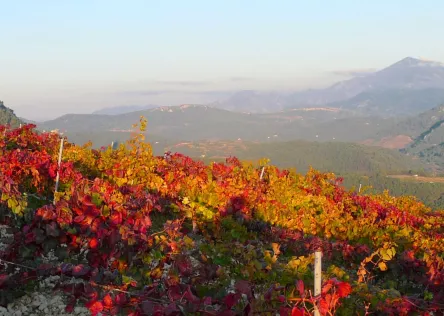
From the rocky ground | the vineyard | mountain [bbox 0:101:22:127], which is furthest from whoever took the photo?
mountain [bbox 0:101:22:127]

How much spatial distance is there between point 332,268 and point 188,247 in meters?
2.41

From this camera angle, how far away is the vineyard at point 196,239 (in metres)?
3.73

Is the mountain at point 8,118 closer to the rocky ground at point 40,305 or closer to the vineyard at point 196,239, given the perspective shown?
the vineyard at point 196,239

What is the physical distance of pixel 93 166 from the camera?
1310cm

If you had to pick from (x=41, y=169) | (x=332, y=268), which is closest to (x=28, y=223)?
(x=332, y=268)

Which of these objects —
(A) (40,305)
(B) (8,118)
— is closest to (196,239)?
(A) (40,305)

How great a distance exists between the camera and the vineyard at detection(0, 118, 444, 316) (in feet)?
12.2

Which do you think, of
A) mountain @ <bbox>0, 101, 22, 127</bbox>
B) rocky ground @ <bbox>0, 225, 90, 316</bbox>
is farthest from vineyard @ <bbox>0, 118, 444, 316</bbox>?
mountain @ <bbox>0, 101, 22, 127</bbox>

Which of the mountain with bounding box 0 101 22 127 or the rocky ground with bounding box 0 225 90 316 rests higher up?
the rocky ground with bounding box 0 225 90 316

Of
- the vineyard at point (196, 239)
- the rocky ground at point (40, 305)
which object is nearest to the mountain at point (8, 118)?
the vineyard at point (196, 239)

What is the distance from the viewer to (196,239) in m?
9.67

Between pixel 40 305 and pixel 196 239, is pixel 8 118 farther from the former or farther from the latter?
pixel 40 305

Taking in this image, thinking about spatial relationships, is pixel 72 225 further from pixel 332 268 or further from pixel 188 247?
pixel 332 268

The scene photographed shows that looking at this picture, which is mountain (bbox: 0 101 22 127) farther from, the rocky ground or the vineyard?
the rocky ground
